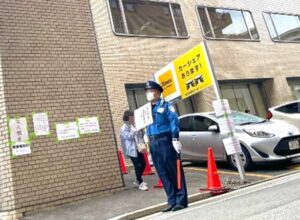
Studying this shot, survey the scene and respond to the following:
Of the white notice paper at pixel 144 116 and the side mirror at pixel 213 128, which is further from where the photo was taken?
the side mirror at pixel 213 128

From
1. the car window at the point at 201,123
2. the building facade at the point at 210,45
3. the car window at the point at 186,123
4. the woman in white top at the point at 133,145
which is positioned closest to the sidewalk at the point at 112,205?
the woman in white top at the point at 133,145

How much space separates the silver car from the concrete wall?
2.59 m

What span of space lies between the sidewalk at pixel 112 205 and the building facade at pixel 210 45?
5537mm

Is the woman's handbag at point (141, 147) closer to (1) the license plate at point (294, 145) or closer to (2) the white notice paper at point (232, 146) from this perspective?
(2) the white notice paper at point (232, 146)

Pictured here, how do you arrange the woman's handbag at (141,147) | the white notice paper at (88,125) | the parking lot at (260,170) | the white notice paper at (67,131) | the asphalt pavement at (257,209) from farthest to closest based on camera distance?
the parking lot at (260,170), the white notice paper at (88,125), the woman's handbag at (141,147), the white notice paper at (67,131), the asphalt pavement at (257,209)

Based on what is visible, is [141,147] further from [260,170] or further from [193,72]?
[260,170]

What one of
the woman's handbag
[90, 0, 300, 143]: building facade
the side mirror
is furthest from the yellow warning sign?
[90, 0, 300, 143]: building facade

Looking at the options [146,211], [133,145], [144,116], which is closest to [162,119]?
[144,116]

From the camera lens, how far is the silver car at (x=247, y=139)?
8.65m

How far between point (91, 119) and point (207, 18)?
11.2 meters

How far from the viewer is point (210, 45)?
17.2 metres

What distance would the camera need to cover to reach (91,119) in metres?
8.28

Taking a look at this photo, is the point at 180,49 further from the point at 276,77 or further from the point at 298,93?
the point at 298,93

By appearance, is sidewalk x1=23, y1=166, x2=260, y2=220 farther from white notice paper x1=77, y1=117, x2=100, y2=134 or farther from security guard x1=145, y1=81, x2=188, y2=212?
white notice paper x1=77, y1=117, x2=100, y2=134
